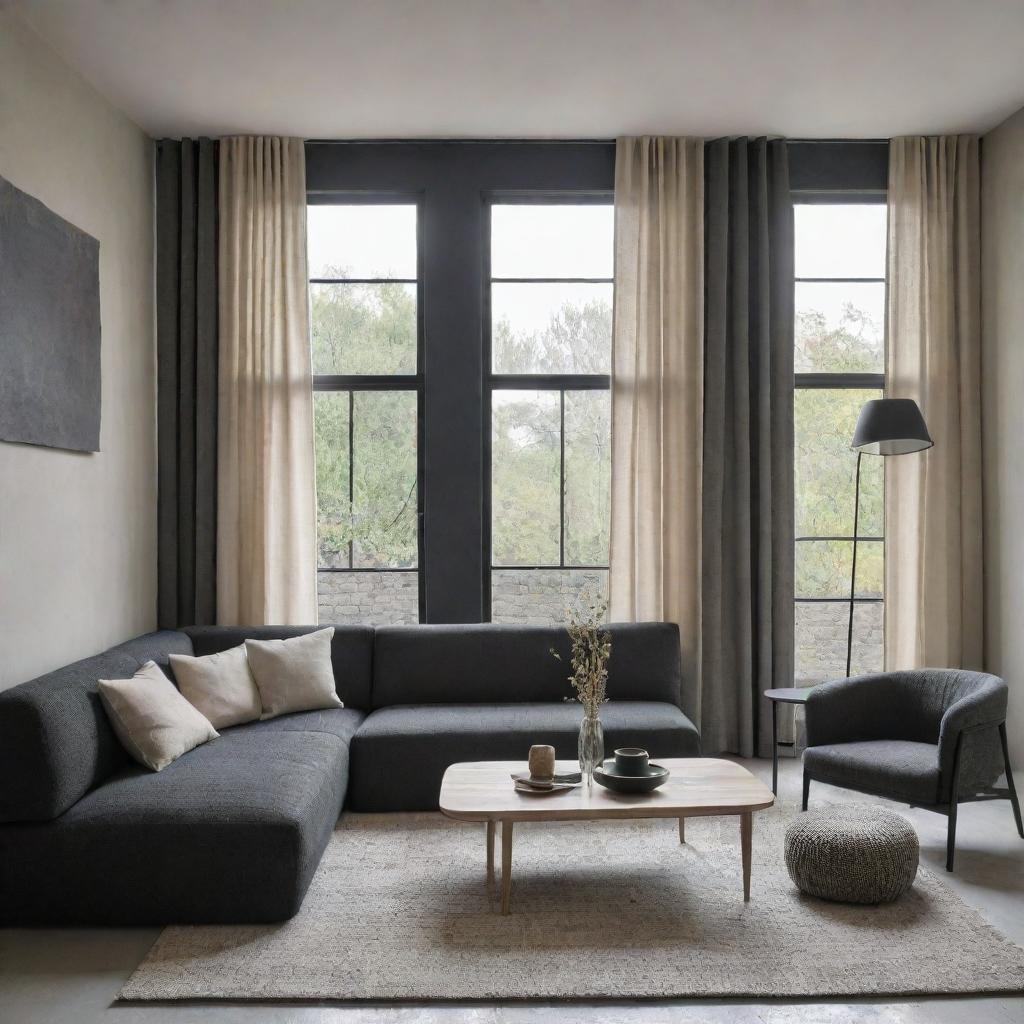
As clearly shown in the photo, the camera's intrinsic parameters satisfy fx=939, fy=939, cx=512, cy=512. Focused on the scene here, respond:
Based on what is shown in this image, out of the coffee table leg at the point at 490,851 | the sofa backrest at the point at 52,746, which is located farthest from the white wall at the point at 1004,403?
the sofa backrest at the point at 52,746

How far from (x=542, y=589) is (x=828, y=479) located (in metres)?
1.70

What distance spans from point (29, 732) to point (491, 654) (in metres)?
2.26

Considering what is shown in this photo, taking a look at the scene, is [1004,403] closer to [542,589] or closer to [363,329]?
[542,589]

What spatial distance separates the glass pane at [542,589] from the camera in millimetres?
5211

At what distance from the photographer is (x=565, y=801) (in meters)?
Answer: 3.18

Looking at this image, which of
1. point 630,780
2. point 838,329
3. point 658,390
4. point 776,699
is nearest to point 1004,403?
point 838,329

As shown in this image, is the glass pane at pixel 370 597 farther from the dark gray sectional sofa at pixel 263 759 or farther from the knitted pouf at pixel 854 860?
the knitted pouf at pixel 854 860

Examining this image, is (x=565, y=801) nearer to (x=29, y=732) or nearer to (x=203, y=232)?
(x=29, y=732)

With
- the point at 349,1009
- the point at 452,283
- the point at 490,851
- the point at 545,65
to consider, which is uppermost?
the point at 545,65

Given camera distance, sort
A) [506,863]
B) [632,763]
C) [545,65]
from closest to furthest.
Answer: [506,863] → [632,763] → [545,65]

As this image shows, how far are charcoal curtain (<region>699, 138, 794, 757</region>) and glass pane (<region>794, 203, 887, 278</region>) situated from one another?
0.18 meters

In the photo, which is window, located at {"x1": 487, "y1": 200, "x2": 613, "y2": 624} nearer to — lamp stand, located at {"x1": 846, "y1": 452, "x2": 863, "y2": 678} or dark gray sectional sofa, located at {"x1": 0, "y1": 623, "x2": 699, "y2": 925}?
dark gray sectional sofa, located at {"x1": 0, "y1": 623, "x2": 699, "y2": 925}

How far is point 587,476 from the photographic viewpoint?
5.21 m

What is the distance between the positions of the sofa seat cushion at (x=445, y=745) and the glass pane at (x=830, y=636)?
4.05 ft
